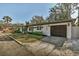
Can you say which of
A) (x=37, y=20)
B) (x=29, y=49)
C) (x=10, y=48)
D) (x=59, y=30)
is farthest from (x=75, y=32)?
(x=10, y=48)

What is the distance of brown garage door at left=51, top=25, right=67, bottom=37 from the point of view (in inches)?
188

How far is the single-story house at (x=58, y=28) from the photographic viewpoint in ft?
15.6

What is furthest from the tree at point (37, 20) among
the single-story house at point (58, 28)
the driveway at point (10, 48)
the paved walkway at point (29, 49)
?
the driveway at point (10, 48)

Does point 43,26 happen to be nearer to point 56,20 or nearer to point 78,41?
point 56,20

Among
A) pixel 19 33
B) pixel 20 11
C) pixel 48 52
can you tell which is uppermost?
pixel 20 11

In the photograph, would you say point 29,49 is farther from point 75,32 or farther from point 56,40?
point 75,32

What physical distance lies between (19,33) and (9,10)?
400mm

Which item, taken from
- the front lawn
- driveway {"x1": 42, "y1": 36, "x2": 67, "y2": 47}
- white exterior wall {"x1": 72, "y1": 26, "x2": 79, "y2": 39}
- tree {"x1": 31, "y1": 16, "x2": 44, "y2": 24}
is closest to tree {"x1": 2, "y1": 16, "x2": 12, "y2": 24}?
the front lawn

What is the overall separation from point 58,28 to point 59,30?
0.04m

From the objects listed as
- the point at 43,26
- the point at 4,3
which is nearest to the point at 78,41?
the point at 43,26

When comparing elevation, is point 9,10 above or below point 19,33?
above

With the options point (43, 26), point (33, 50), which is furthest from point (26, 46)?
point (43, 26)

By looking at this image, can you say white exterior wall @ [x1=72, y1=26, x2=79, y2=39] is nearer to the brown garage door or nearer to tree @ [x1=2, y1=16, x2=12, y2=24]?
the brown garage door

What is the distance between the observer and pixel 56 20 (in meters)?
4.79
